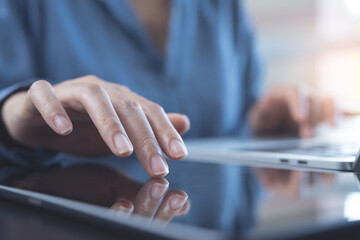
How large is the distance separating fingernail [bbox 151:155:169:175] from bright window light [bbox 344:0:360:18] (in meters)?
2.38

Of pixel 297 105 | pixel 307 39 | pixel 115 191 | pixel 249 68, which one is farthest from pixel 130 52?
pixel 307 39

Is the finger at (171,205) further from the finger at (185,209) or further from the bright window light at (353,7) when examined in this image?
the bright window light at (353,7)

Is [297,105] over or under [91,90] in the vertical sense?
over

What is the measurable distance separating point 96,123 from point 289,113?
61 centimetres

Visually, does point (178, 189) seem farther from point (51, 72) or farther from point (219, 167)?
point (51, 72)

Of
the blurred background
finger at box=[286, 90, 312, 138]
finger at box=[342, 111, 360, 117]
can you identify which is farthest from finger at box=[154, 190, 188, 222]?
the blurred background

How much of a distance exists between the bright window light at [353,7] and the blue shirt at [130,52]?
5.37 ft

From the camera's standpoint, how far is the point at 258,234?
15cm

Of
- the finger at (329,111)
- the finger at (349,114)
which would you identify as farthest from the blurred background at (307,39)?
the finger at (329,111)

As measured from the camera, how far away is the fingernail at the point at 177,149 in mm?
305

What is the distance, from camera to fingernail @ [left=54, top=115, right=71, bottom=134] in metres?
0.30

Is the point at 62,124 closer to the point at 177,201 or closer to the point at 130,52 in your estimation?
the point at 177,201

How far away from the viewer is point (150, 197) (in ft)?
0.75

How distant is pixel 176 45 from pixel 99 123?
553 mm
